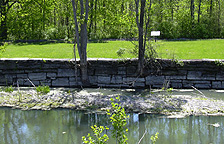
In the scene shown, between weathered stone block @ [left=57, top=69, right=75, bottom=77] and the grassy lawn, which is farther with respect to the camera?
the grassy lawn

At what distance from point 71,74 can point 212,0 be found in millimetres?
20313

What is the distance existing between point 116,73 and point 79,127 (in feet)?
13.5

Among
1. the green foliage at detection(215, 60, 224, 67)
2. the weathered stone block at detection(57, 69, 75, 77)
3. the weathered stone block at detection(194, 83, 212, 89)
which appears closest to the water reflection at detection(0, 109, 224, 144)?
the weathered stone block at detection(57, 69, 75, 77)

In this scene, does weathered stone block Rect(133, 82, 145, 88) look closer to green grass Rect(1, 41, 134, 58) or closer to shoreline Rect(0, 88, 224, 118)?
shoreline Rect(0, 88, 224, 118)

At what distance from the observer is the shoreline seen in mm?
8797

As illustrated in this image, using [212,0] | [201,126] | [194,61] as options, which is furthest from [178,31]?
[201,126]

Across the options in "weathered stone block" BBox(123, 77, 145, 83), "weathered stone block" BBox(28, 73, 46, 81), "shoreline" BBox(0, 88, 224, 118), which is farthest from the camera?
"weathered stone block" BBox(28, 73, 46, 81)

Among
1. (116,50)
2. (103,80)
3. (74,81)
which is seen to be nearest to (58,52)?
(116,50)

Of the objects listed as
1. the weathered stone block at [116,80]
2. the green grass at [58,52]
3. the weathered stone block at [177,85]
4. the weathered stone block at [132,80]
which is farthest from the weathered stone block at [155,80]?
the green grass at [58,52]

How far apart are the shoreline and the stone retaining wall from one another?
794 mm

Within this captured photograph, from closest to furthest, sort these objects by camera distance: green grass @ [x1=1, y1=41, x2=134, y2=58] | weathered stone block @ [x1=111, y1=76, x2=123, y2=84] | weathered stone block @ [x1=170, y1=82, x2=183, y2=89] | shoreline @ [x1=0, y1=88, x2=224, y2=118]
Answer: shoreline @ [x1=0, y1=88, x2=224, y2=118] → weathered stone block @ [x1=170, y1=82, x2=183, y2=89] → weathered stone block @ [x1=111, y1=76, x2=123, y2=84] → green grass @ [x1=1, y1=41, x2=134, y2=58]

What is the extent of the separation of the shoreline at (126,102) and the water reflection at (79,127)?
33 cm

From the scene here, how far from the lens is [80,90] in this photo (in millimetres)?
11242

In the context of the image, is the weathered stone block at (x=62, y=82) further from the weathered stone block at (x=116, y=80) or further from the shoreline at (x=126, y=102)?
the weathered stone block at (x=116, y=80)
